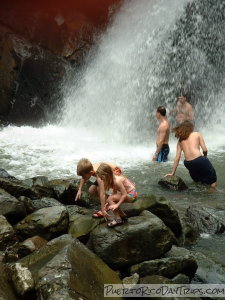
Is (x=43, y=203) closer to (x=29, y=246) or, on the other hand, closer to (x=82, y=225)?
(x=82, y=225)

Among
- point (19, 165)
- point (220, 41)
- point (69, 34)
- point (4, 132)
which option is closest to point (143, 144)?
point (19, 165)

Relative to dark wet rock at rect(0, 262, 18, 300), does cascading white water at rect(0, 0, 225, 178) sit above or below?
above

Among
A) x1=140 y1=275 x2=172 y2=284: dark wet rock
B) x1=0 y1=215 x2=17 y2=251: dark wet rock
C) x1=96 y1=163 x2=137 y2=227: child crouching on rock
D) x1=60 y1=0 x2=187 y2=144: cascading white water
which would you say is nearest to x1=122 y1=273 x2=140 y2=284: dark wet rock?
x1=140 y1=275 x2=172 y2=284: dark wet rock

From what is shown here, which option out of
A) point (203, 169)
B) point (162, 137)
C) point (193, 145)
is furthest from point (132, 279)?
point (162, 137)

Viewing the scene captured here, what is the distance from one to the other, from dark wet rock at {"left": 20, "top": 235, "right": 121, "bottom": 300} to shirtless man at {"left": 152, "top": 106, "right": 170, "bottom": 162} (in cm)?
602

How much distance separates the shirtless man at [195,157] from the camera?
7.61 meters

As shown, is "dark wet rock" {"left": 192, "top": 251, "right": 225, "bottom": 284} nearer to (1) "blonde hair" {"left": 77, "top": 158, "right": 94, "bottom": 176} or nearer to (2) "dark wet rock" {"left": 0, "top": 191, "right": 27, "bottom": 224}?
(1) "blonde hair" {"left": 77, "top": 158, "right": 94, "bottom": 176}

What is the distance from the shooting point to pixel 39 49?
1566cm

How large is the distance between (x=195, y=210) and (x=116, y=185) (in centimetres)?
195

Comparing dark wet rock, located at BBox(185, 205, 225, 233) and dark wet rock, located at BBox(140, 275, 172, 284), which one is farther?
dark wet rock, located at BBox(185, 205, 225, 233)

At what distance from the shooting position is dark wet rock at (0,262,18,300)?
306 centimetres

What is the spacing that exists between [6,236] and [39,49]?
1282cm

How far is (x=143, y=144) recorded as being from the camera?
1223 centimetres

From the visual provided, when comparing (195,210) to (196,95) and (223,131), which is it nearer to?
(223,131)
